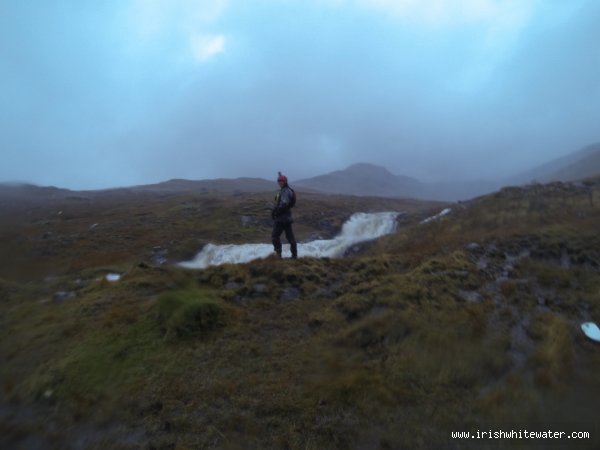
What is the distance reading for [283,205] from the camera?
573 inches

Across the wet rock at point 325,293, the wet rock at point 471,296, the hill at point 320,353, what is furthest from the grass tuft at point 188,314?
the wet rock at point 471,296

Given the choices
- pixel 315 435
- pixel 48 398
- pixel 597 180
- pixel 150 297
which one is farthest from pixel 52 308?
pixel 597 180

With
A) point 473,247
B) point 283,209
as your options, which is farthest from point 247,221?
point 473,247

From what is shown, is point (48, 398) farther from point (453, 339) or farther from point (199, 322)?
point (453, 339)

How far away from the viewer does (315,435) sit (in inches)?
246

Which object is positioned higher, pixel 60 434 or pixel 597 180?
pixel 597 180

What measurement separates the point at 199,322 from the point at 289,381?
3308 mm

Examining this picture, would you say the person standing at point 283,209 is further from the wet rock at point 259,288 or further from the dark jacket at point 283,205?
the wet rock at point 259,288

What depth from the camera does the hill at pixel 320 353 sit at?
21.6 feet

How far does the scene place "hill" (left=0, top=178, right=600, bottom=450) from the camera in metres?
6.57

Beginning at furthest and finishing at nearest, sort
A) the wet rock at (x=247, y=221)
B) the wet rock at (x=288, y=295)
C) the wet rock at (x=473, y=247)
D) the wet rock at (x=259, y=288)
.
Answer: the wet rock at (x=247, y=221), the wet rock at (x=473, y=247), the wet rock at (x=259, y=288), the wet rock at (x=288, y=295)

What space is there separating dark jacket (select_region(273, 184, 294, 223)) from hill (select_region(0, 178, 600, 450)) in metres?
1.81

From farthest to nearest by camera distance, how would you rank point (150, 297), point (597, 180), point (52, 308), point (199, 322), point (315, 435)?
point (597, 180)
point (52, 308)
point (150, 297)
point (199, 322)
point (315, 435)

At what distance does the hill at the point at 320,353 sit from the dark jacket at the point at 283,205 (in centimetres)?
181
